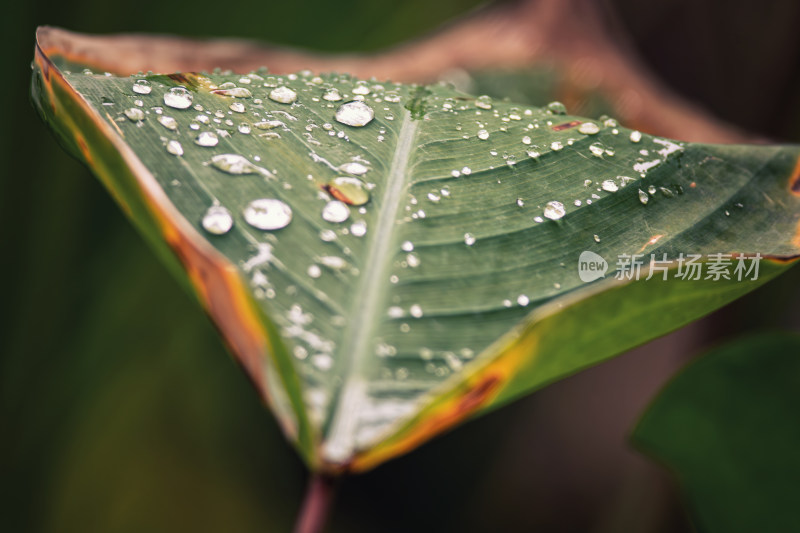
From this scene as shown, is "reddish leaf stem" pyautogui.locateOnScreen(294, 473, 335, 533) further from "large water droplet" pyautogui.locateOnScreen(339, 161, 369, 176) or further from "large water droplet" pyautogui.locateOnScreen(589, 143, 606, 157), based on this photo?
"large water droplet" pyautogui.locateOnScreen(589, 143, 606, 157)

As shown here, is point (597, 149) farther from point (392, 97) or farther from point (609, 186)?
point (392, 97)

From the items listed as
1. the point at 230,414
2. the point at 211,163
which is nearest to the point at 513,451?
the point at 230,414

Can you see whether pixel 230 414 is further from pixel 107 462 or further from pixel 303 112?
pixel 303 112

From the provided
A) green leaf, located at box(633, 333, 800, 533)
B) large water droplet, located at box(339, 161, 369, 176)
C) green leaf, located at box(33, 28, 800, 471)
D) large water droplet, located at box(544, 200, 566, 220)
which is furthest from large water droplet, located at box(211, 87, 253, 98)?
green leaf, located at box(633, 333, 800, 533)

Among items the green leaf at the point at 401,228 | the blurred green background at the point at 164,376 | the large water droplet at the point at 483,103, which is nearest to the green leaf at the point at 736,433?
the green leaf at the point at 401,228

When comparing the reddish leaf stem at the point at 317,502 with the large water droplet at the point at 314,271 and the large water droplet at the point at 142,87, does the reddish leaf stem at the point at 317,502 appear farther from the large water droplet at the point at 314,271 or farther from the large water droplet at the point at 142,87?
the large water droplet at the point at 142,87

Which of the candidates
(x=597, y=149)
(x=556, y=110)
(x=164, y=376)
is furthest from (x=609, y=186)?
(x=164, y=376)
